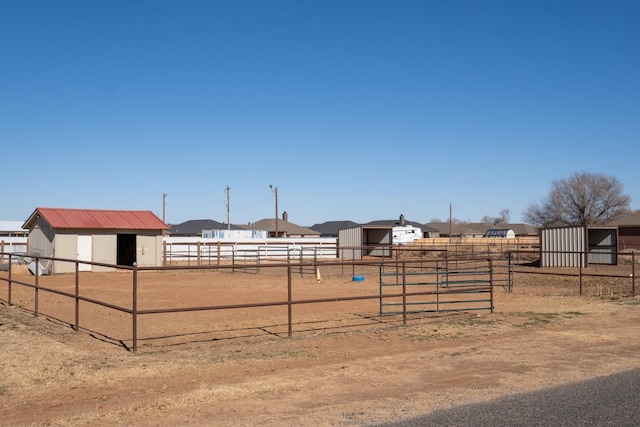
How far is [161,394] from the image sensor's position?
27.2 feet

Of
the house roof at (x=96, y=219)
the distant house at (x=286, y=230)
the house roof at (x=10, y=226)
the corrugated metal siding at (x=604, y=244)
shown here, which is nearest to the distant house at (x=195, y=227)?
the distant house at (x=286, y=230)

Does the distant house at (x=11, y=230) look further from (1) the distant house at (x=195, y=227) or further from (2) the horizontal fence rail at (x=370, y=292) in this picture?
(1) the distant house at (x=195, y=227)

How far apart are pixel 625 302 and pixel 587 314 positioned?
345cm

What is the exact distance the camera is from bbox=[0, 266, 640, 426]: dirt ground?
24.8ft

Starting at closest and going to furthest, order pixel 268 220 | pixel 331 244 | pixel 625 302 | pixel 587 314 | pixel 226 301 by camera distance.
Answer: pixel 587 314
pixel 625 302
pixel 226 301
pixel 331 244
pixel 268 220

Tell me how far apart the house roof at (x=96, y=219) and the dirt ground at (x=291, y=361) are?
1794 centimetres

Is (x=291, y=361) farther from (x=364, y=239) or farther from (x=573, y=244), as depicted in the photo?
(x=364, y=239)

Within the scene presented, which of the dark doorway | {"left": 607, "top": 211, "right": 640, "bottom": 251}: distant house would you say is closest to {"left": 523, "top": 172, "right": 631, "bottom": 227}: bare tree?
{"left": 607, "top": 211, "right": 640, "bottom": 251}: distant house

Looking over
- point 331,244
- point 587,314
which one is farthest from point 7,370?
point 331,244

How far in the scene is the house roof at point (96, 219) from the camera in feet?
119

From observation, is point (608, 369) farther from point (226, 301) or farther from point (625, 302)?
point (226, 301)

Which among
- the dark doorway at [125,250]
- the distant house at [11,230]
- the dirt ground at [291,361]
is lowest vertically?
the dirt ground at [291,361]

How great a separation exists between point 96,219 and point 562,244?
27177mm

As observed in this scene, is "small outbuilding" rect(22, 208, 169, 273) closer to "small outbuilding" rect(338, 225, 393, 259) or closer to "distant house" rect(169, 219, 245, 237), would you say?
"small outbuilding" rect(338, 225, 393, 259)
